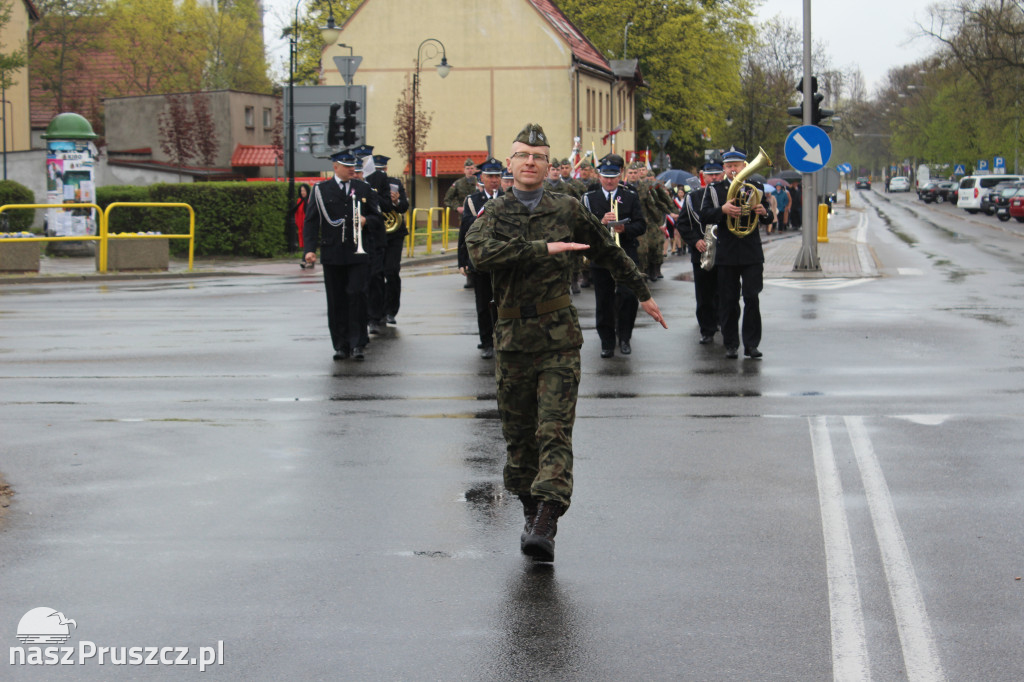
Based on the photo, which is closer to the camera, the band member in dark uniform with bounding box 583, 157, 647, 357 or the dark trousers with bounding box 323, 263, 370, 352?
the dark trousers with bounding box 323, 263, 370, 352

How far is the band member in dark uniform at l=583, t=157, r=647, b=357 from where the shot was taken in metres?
13.2

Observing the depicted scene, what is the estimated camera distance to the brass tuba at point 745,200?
12.7 meters

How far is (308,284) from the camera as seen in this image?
77.8 ft

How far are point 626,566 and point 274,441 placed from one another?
361cm

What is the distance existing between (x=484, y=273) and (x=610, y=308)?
102 inches

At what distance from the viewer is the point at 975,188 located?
67250 millimetres

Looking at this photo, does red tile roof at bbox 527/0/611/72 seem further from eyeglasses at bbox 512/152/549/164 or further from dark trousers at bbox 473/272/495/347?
eyeglasses at bbox 512/152/549/164

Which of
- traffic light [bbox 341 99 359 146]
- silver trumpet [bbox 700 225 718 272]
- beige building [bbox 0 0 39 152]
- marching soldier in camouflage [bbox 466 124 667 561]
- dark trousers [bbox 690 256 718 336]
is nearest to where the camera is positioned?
marching soldier in camouflage [bbox 466 124 667 561]

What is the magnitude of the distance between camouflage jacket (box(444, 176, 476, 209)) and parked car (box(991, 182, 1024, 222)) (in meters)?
40.3

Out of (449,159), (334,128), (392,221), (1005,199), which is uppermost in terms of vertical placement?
(449,159)

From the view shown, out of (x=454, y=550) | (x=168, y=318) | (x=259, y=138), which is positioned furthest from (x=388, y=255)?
(x=259, y=138)

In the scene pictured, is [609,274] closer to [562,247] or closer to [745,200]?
[745,200]

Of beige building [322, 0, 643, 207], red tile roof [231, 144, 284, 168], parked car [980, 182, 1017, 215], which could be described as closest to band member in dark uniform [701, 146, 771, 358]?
beige building [322, 0, 643, 207]

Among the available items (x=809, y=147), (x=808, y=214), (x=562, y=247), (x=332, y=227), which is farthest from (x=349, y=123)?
(x=562, y=247)
